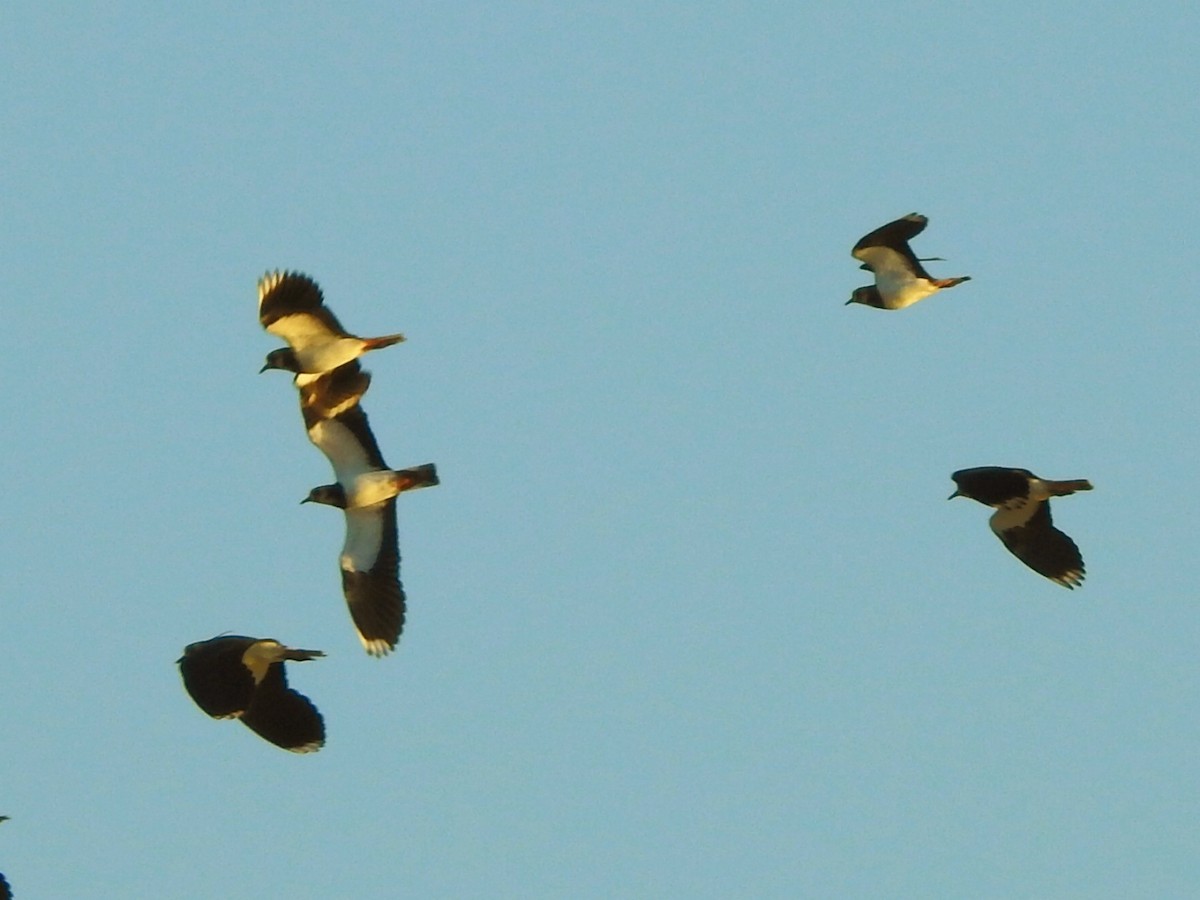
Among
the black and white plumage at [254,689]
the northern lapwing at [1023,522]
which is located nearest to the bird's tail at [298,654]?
the black and white plumage at [254,689]

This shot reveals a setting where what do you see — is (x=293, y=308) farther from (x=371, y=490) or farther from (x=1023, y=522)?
(x=1023, y=522)

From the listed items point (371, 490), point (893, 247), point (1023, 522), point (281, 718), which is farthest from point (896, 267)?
point (281, 718)

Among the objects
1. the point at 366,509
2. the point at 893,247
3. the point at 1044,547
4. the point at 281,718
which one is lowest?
the point at 281,718

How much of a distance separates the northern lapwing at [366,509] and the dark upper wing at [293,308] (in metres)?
1.04

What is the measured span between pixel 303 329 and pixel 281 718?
3552mm

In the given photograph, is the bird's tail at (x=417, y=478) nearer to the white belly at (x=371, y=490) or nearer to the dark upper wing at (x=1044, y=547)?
the white belly at (x=371, y=490)

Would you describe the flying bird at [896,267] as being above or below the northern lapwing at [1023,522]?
above

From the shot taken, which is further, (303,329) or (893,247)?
(893,247)

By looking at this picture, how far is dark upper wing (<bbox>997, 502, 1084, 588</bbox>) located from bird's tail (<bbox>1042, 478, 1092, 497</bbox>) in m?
0.47

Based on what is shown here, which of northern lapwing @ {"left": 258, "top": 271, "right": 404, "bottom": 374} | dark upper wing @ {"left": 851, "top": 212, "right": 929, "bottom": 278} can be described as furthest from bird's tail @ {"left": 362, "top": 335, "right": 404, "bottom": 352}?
dark upper wing @ {"left": 851, "top": 212, "right": 929, "bottom": 278}

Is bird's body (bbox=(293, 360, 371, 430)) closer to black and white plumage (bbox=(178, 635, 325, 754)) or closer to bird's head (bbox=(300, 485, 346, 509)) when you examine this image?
bird's head (bbox=(300, 485, 346, 509))

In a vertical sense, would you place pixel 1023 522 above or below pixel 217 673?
above

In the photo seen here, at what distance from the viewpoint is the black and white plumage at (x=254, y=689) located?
23.9 metres

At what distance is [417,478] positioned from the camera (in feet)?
83.4
